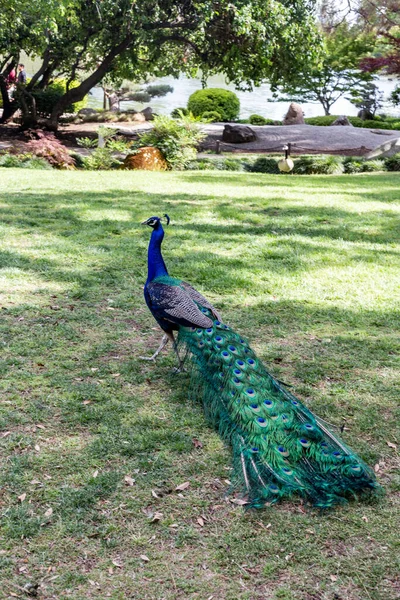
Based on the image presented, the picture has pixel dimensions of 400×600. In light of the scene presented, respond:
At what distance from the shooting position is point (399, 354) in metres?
5.15

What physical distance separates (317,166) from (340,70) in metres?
17.5

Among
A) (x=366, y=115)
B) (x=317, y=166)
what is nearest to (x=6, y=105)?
(x=317, y=166)

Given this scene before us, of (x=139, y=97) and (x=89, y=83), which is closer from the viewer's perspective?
(x=89, y=83)

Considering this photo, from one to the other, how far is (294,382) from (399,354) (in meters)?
1.08

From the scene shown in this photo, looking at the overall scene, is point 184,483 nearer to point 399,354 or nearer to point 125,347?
point 125,347

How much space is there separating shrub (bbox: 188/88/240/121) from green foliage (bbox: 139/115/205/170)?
12.5m

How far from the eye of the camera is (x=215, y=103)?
89.7 ft

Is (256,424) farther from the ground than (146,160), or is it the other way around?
(146,160)

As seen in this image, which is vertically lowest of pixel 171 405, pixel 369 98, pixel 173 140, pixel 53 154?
pixel 171 405

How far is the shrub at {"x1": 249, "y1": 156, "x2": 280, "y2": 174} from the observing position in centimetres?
1653

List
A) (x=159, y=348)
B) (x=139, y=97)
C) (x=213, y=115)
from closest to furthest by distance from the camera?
(x=159, y=348), (x=213, y=115), (x=139, y=97)

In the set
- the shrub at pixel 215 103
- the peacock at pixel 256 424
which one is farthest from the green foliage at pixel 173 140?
the shrub at pixel 215 103

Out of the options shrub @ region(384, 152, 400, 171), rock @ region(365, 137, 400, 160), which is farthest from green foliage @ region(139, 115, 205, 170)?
rock @ region(365, 137, 400, 160)

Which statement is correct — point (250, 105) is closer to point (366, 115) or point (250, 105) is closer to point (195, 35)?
point (366, 115)
